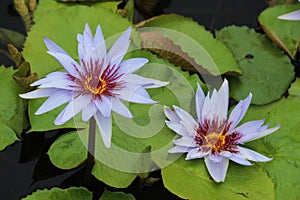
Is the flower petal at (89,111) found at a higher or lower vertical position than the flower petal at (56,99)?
lower

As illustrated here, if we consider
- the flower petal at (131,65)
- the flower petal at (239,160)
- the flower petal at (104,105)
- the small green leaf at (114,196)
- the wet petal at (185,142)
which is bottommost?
the small green leaf at (114,196)

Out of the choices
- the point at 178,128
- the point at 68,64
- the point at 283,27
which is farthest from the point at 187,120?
the point at 283,27

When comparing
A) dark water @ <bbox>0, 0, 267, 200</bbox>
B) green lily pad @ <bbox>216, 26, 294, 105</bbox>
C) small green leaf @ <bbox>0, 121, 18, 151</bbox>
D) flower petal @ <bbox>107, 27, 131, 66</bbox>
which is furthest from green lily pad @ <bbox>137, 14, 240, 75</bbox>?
small green leaf @ <bbox>0, 121, 18, 151</bbox>

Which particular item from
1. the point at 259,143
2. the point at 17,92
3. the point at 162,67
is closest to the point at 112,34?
the point at 162,67

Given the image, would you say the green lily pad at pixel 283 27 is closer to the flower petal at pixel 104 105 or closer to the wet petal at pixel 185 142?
the wet petal at pixel 185 142

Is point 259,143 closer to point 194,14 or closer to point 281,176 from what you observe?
point 281,176

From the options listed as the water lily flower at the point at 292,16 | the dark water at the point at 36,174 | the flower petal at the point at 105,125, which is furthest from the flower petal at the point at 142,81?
the water lily flower at the point at 292,16

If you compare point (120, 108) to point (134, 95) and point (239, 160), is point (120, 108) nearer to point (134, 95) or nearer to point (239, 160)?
point (134, 95)
